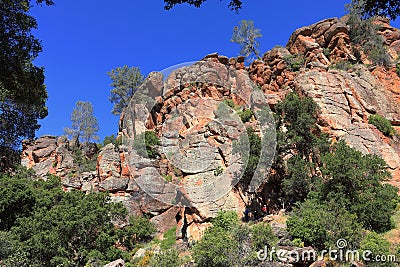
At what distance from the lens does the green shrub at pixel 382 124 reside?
24547 mm

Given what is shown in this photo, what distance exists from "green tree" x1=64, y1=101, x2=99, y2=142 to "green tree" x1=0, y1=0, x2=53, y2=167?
4052cm

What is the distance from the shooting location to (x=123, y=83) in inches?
1818

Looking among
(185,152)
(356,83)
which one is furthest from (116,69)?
(356,83)

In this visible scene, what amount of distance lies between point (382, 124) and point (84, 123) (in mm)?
40712

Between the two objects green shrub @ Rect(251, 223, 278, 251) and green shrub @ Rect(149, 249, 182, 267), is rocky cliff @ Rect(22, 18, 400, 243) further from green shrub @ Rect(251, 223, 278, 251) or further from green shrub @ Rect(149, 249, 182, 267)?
green shrub @ Rect(251, 223, 278, 251)

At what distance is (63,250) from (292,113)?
1754 cm

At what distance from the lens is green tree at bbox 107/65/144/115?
4572 cm

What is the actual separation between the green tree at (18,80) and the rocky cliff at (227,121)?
46.1 feet

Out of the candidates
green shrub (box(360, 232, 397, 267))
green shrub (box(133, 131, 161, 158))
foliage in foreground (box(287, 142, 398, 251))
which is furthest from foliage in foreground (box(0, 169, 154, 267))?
green shrub (box(360, 232, 397, 267))

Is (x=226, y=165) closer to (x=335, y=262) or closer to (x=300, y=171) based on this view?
(x=300, y=171)

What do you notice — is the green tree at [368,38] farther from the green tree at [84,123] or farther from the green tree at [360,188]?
the green tree at [84,123]

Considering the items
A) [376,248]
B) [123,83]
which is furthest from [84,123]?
[376,248]

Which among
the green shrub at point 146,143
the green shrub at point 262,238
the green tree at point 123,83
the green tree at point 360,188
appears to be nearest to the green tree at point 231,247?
the green shrub at point 262,238

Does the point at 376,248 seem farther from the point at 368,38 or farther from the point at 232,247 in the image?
the point at 368,38
